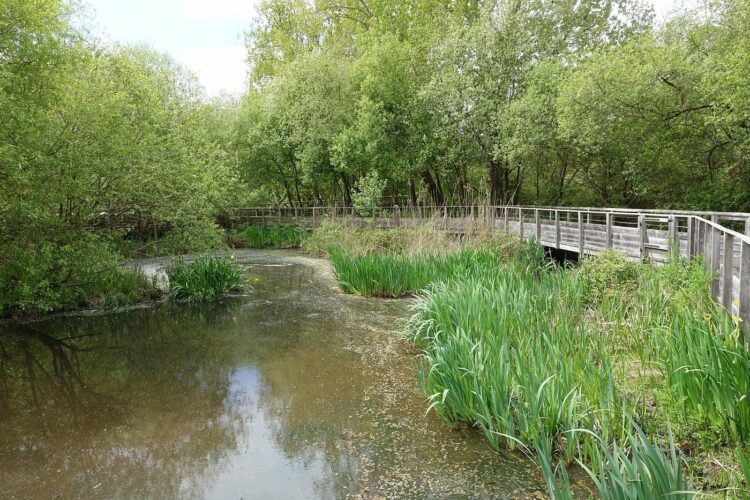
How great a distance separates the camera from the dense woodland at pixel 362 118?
304 inches

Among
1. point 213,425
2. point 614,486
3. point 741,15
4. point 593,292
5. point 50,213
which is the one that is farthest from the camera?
point 741,15

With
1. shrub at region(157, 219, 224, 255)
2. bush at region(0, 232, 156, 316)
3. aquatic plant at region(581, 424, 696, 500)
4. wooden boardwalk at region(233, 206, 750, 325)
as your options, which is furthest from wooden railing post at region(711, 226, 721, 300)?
shrub at region(157, 219, 224, 255)

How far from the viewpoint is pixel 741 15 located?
10.4 metres

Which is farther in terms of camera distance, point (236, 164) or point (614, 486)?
point (236, 164)

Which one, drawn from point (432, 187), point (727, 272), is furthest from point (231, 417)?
point (432, 187)

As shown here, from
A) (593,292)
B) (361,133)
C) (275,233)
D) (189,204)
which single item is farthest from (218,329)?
(275,233)

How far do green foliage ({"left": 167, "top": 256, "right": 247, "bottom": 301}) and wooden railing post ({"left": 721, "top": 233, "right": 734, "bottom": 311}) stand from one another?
9211 millimetres

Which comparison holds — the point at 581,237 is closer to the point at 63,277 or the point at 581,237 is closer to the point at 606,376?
the point at 606,376

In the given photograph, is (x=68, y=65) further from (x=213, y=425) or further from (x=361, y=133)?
(x=361, y=133)

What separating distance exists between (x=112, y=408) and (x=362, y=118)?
611 inches

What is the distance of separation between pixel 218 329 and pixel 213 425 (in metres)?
3.85

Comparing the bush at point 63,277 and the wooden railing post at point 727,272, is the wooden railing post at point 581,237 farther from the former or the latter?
the bush at point 63,277

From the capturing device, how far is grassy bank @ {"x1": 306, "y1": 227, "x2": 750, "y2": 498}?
265cm

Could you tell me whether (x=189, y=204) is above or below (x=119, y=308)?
above
